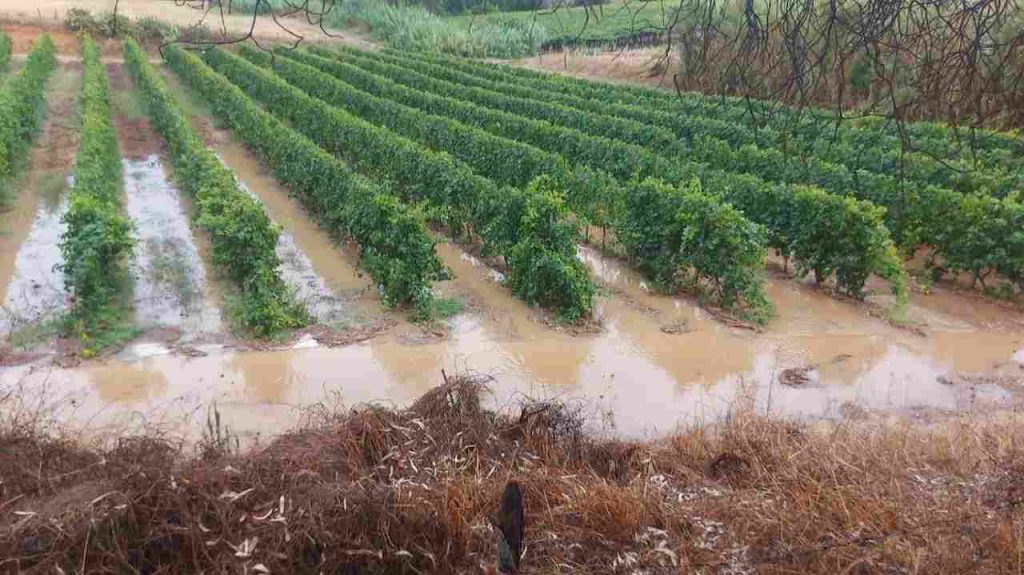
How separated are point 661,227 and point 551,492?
7.73 metres

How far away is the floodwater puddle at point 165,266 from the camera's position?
1046 centimetres

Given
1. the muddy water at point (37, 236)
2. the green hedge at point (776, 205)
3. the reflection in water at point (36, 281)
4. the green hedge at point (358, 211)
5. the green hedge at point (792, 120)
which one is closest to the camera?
the reflection in water at point (36, 281)

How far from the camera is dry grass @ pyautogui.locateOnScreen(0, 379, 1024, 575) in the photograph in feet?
12.7

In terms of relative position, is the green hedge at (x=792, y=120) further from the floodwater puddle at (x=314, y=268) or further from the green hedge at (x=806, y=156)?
the floodwater puddle at (x=314, y=268)

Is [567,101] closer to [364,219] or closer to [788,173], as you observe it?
[788,173]

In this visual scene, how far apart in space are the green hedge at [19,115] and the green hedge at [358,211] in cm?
507

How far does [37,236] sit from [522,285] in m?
8.90

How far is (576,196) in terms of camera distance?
14219 millimetres

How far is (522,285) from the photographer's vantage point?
11289 millimetres

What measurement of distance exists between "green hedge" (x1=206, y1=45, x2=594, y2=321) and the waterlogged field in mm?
70

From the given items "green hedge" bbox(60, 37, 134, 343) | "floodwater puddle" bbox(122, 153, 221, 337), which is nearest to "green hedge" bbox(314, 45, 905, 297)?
"floodwater puddle" bbox(122, 153, 221, 337)

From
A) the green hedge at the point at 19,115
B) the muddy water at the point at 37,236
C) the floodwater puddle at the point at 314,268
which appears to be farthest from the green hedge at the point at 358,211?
the green hedge at the point at 19,115

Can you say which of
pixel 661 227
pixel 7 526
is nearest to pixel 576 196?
pixel 661 227

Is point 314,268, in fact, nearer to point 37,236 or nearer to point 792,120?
point 37,236
